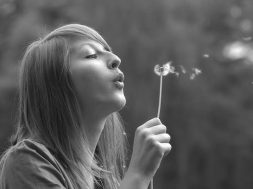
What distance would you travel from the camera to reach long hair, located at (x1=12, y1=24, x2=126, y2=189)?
1911 millimetres

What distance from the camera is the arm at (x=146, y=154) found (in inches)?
69.6

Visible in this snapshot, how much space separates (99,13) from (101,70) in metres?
12.2

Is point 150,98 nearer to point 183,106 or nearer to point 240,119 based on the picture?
point 183,106

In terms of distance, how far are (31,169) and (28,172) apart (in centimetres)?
1

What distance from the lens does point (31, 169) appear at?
67.7 inches

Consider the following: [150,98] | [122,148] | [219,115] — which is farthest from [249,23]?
[122,148]

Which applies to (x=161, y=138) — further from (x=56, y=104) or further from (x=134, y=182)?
(x=56, y=104)

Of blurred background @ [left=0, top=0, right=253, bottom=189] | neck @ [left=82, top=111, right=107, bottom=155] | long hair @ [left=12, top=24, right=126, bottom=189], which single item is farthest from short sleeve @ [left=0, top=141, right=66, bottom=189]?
blurred background @ [left=0, top=0, right=253, bottom=189]

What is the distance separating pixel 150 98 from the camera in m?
13.6

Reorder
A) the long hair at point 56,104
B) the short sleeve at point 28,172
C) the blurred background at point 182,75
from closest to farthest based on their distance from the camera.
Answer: the short sleeve at point 28,172
the long hair at point 56,104
the blurred background at point 182,75

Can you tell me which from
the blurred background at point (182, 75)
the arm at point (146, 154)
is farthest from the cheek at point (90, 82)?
the blurred background at point (182, 75)

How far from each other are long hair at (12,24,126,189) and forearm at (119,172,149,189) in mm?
175

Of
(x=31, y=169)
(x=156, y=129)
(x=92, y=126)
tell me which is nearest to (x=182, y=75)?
(x=92, y=126)

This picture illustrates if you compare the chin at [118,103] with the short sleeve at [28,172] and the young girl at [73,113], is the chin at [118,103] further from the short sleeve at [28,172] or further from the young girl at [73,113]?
the short sleeve at [28,172]
